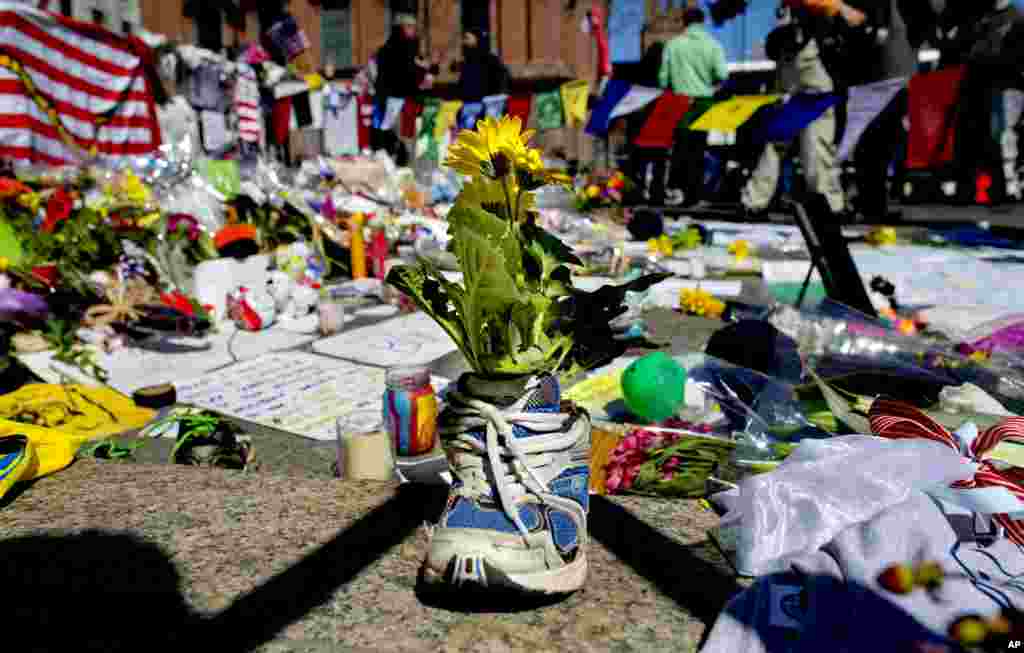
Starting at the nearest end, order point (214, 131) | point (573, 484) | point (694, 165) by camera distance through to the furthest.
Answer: point (573, 484) < point (694, 165) < point (214, 131)

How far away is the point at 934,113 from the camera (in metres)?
6.16

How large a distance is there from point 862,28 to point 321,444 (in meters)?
7.06

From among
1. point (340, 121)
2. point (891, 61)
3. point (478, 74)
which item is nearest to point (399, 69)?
point (478, 74)

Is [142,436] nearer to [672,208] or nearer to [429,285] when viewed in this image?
[429,285]

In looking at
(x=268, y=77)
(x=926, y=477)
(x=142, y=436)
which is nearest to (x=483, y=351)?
(x=926, y=477)

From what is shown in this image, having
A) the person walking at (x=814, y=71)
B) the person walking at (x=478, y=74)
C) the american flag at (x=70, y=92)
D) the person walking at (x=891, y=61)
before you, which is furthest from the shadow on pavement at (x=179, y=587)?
the person walking at (x=478, y=74)

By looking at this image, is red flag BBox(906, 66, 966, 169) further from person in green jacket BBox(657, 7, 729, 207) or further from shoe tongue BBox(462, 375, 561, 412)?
shoe tongue BBox(462, 375, 561, 412)

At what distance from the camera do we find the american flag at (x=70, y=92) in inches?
241

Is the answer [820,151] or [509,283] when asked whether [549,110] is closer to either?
[820,151]

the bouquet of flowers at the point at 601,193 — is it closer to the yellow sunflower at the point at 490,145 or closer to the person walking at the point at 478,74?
the person walking at the point at 478,74

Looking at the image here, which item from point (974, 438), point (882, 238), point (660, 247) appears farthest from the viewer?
point (882, 238)

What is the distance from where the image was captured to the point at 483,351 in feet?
3.28

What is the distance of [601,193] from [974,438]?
6.64 meters

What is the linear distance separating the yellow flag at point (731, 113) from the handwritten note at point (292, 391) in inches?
227
